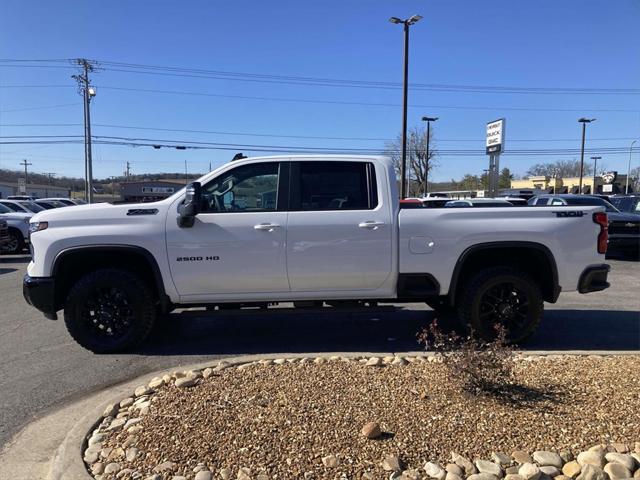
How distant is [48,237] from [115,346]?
1324 millimetres

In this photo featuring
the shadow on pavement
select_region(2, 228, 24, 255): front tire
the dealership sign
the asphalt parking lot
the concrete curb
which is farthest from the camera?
the dealership sign

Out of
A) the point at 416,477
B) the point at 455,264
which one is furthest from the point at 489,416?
the point at 455,264

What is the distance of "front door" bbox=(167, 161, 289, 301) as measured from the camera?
5082 millimetres

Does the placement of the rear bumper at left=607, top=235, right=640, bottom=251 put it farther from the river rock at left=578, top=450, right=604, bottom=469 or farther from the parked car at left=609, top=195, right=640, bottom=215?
the river rock at left=578, top=450, right=604, bottom=469

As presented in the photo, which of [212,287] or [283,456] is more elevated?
[212,287]

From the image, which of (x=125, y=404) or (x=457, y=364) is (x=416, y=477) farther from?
(x=125, y=404)

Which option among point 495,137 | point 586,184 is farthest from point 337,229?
point 586,184

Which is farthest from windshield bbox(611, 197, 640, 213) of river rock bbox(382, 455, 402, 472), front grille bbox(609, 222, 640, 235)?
river rock bbox(382, 455, 402, 472)

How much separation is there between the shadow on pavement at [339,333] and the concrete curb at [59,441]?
107cm

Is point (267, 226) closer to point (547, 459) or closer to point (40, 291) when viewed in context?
point (40, 291)

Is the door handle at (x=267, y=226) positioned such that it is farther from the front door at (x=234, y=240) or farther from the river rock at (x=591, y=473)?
the river rock at (x=591, y=473)

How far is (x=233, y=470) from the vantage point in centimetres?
282

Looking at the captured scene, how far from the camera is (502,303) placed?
5395mm

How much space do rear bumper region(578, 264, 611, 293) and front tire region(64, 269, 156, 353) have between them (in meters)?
4.65
